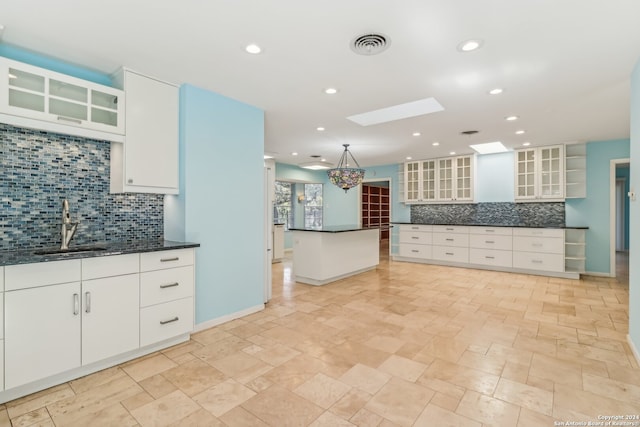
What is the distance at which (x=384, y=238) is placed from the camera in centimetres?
1163

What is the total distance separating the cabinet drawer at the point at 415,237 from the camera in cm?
690

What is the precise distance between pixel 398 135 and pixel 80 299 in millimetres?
4518

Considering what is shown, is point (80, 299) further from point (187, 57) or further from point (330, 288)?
point (330, 288)

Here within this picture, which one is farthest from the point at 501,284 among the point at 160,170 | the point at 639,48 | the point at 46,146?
the point at 46,146

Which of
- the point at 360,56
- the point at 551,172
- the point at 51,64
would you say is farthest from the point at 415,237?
the point at 51,64

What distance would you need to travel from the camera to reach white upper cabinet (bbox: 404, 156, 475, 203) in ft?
22.2

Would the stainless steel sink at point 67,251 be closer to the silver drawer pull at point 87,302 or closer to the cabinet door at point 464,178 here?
the silver drawer pull at point 87,302

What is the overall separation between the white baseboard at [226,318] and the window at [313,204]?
229 inches

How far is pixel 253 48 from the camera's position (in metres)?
2.38

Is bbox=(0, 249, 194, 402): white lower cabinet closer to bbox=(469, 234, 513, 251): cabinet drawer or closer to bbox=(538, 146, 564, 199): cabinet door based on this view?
bbox=(469, 234, 513, 251): cabinet drawer

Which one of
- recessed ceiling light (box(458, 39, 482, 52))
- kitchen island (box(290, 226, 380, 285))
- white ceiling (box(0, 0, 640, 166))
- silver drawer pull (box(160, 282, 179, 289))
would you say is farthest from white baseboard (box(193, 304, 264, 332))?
recessed ceiling light (box(458, 39, 482, 52))

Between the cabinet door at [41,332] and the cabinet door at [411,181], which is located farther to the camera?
the cabinet door at [411,181]

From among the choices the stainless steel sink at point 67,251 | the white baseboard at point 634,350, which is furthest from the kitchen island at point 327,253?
the white baseboard at point 634,350

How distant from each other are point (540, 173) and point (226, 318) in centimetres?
612
